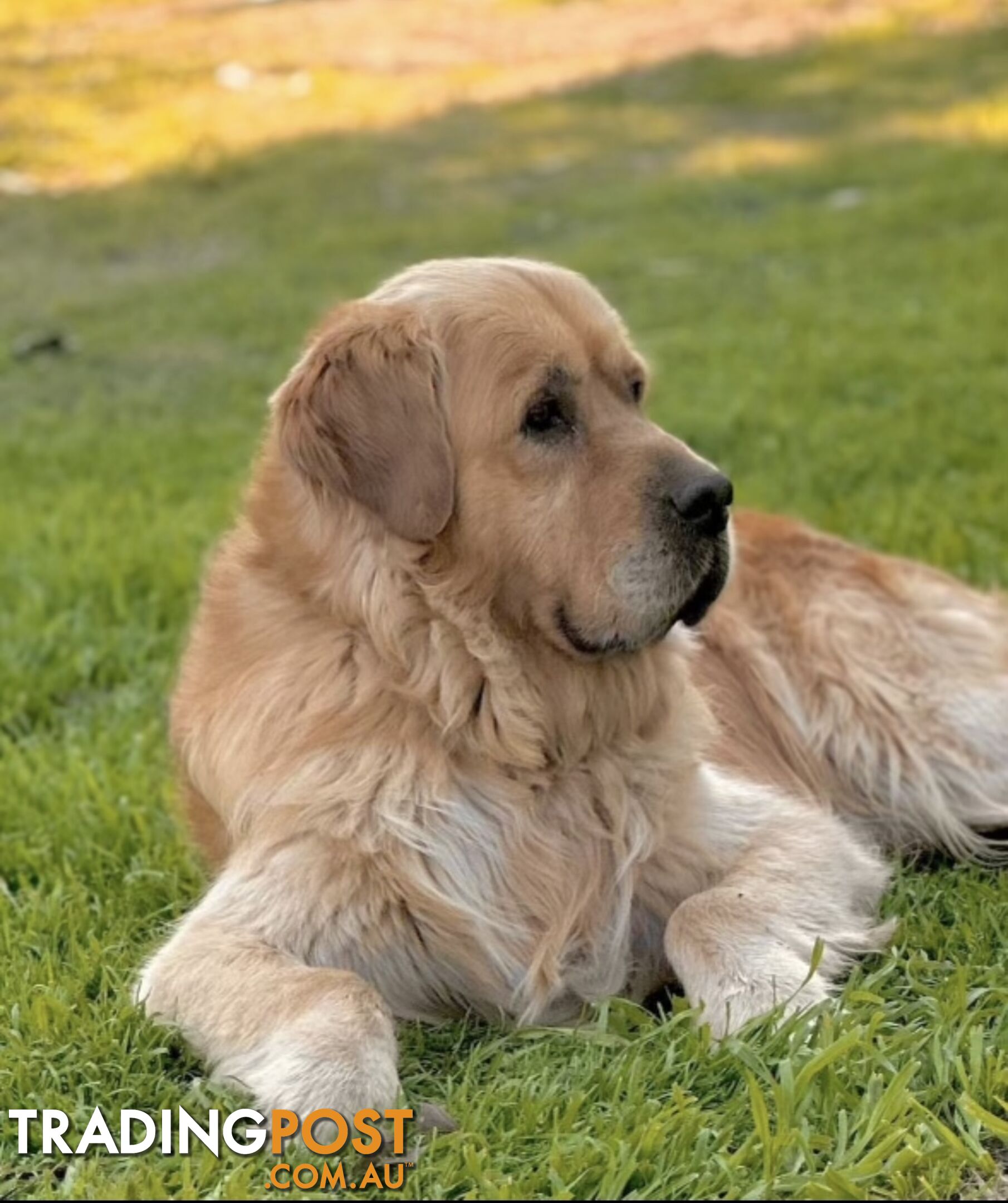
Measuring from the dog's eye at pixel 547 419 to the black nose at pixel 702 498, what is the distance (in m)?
0.29

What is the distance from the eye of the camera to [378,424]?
335 centimetres

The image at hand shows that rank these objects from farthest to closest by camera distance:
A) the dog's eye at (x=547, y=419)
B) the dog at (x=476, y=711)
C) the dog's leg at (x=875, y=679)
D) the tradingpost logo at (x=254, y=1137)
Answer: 1. the dog's leg at (x=875, y=679)
2. the dog's eye at (x=547, y=419)
3. the dog at (x=476, y=711)
4. the tradingpost logo at (x=254, y=1137)

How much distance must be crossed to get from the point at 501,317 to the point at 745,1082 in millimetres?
1634

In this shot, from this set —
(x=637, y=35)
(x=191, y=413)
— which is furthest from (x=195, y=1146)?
(x=637, y=35)

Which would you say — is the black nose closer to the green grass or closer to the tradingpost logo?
the green grass

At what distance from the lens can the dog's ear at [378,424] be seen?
3.29 m

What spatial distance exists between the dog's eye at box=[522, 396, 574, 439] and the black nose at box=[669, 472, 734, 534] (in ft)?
0.95

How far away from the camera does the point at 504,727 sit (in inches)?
129

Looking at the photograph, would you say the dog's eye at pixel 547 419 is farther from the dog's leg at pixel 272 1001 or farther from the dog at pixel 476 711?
the dog's leg at pixel 272 1001

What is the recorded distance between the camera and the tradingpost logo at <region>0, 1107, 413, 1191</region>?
2508mm

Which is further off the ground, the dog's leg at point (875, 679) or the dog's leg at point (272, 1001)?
the dog's leg at point (272, 1001)

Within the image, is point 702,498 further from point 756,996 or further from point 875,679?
point 875,679

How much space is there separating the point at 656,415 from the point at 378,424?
4.76 meters

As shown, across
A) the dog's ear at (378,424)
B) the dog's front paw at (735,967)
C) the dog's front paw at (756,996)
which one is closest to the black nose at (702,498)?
the dog's ear at (378,424)
